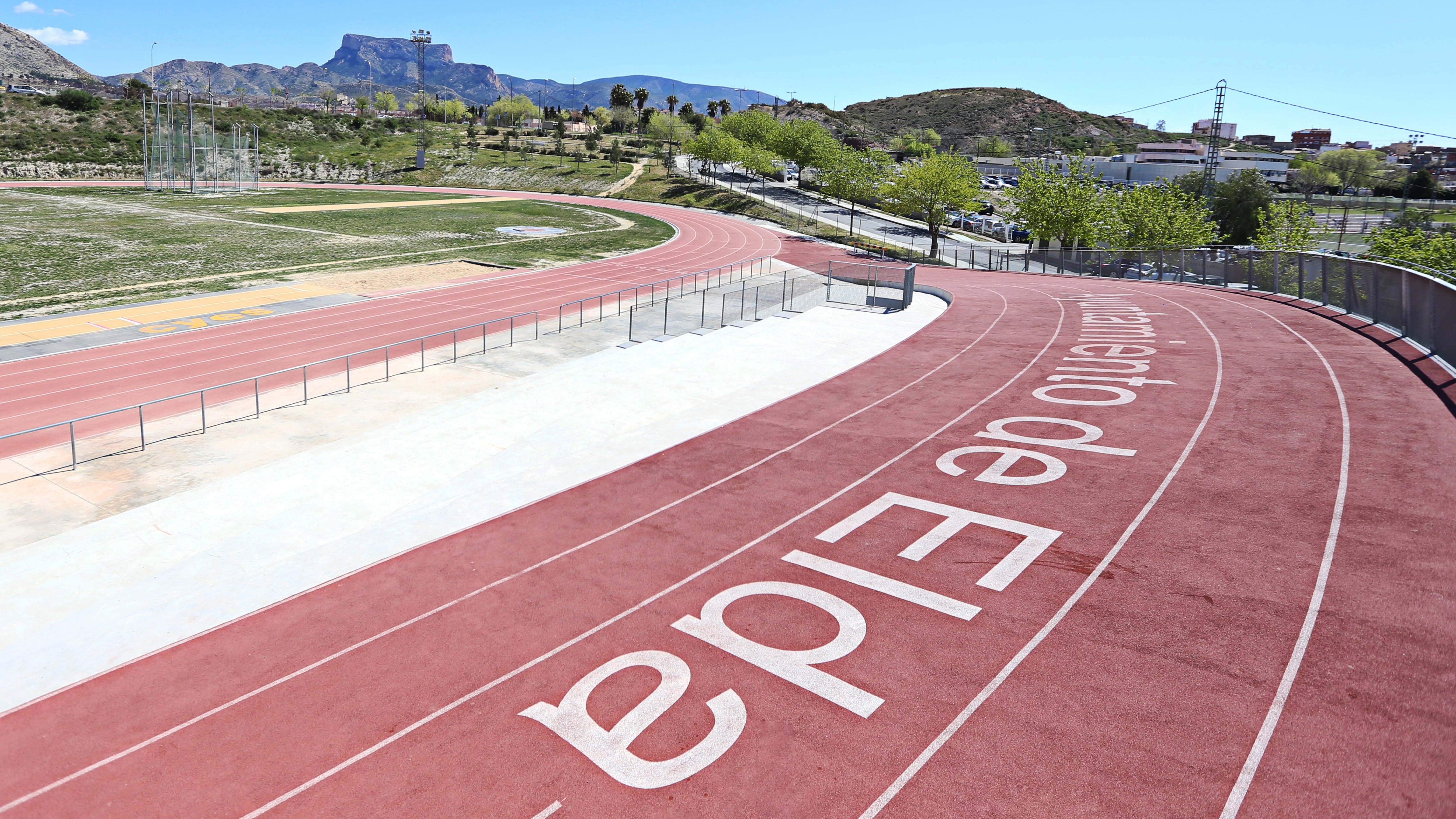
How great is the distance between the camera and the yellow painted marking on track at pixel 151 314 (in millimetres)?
25734

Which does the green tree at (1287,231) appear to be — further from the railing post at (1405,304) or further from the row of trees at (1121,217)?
the railing post at (1405,304)

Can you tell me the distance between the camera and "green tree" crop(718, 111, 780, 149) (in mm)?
94750

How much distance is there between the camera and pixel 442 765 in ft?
26.3

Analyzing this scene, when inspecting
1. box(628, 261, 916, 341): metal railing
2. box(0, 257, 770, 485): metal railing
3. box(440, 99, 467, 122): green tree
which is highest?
box(440, 99, 467, 122): green tree

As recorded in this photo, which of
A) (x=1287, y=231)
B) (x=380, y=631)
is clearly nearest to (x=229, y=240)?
(x=380, y=631)

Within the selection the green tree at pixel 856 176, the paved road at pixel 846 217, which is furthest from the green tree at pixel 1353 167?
the green tree at pixel 856 176

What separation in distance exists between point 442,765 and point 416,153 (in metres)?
115

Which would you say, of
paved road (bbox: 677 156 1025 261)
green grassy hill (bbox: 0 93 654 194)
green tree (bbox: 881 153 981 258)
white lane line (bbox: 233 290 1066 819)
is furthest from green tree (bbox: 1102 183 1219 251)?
green grassy hill (bbox: 0 93 654 194)

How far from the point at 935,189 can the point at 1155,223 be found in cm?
1410

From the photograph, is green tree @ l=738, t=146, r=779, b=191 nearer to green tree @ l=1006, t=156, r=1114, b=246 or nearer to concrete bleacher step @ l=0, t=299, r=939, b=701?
green tree @ l=1006, t=156, r=1114, b=246

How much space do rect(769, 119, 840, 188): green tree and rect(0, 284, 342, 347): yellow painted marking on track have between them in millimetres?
59084

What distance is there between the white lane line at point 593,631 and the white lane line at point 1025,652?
433 cm

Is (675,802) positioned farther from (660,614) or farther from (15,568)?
(15,568)

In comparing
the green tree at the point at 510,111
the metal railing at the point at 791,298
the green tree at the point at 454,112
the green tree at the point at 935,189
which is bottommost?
the metal railing at the point at 791,298
